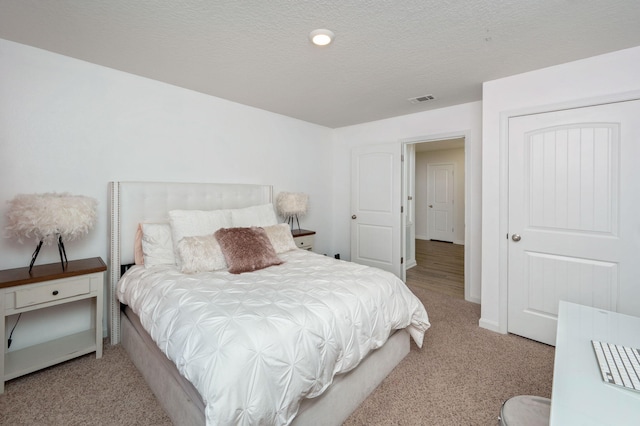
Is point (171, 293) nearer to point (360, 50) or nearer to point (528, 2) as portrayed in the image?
point (360, 50)

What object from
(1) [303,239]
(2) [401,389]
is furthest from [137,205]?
(2) [401,389]

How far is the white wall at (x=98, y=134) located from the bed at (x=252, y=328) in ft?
0.81

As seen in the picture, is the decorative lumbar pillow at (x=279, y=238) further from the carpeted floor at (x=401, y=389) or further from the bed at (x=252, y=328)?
the carpeted floor at (x=401, y=389)

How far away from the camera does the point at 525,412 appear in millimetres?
1170

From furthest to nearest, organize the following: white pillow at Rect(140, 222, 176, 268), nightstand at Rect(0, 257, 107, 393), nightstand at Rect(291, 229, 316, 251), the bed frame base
→ 1. nightstand at Rect(291, 229, 316, 251)
2. white pillow at Rect(140, 222, 176, 268)
3. nightstand at Rect(0, 257, 107, 393)
4. the bed frame base

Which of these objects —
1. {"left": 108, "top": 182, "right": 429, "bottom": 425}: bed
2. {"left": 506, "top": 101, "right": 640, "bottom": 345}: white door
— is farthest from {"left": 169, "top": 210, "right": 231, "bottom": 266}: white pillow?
{"left": 506, "top": 101, "right": 640, "bottom": 345}: white door

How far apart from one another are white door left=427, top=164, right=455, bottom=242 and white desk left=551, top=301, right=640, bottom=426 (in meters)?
6.29

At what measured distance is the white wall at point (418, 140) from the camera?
337 centimetres

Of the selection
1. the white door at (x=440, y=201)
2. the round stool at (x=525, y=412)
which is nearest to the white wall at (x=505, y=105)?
the round stool at (x=525, y=412)

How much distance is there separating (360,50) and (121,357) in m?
3.06

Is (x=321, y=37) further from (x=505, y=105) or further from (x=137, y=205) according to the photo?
(x=137, y=205)

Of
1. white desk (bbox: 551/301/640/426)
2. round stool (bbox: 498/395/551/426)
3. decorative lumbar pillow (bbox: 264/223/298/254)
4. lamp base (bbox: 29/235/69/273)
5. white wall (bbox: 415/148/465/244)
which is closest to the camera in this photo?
white desk (bbox: 551/301/640/426)

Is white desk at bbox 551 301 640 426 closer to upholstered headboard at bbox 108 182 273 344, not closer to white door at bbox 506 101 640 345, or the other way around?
white door at bbox 506 101 640 345

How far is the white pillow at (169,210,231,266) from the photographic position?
2.45 metres
